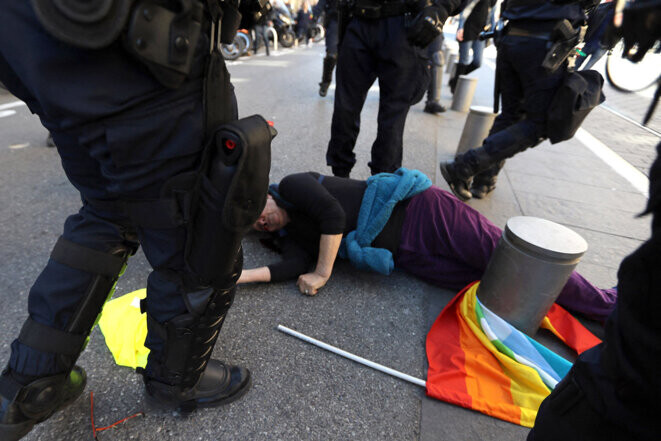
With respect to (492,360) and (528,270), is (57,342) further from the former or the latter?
(528,270)

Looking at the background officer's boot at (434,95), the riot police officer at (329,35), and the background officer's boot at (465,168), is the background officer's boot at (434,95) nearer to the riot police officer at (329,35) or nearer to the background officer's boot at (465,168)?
the riot police officer at (329,35)

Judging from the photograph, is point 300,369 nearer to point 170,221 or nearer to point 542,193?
point 170,221

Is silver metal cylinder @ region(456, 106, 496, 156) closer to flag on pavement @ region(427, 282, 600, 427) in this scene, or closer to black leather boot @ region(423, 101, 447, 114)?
black leather boot @ region(423, 101, 447, 114)

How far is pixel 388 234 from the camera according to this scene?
1.84m

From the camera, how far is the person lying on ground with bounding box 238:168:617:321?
1719mm

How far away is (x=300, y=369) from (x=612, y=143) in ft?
17.4

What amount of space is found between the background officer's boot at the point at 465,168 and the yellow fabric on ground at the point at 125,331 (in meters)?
2.17

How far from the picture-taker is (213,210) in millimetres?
809

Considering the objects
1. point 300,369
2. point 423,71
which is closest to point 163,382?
point 300,369

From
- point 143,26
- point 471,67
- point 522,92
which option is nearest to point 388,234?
point 143,26

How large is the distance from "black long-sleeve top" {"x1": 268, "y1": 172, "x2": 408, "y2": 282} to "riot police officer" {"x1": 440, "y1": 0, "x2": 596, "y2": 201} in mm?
1039

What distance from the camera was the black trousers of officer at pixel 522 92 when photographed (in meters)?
2.24

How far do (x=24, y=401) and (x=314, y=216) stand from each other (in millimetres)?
1175

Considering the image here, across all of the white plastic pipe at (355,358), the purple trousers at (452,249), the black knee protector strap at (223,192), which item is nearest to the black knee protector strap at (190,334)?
the black knee protector strap at (223,192)
